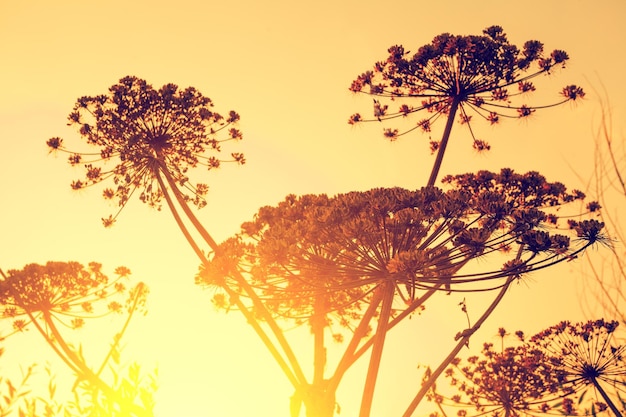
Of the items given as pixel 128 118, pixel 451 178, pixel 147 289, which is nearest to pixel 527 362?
pixel 451 178

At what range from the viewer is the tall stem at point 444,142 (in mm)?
11211

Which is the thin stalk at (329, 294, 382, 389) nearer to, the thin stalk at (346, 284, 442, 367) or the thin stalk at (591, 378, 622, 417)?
the thin stalk at (346, 284, 442, 367)

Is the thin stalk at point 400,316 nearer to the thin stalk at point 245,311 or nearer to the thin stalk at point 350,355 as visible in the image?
the thin stalk at point 350,355

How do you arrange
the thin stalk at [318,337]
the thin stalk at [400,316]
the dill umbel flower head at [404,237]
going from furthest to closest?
the thin stalk at [318,337], the thin stalk at [400,316], the dill umbel flower head at [404,237]

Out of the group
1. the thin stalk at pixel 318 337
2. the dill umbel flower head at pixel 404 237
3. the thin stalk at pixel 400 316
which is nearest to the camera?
the dill umbel flower head at pixel 404 237

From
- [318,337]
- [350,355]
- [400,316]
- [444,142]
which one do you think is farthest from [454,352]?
[444,142]

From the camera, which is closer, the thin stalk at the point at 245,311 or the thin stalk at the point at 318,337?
the thin stalk at the point at 245,311

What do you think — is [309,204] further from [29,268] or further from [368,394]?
[29,268]

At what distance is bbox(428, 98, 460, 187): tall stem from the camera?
11.2 metres

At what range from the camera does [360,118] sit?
1195cm

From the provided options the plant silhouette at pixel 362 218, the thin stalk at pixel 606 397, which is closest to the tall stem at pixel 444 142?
the plant silhouette at pixel 362 218

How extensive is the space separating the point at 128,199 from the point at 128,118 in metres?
1.88

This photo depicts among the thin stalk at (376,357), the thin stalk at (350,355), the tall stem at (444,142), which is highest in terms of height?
the tall stem at (444,142)

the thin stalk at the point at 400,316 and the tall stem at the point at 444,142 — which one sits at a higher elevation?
the tall stem at the point at 444,142
